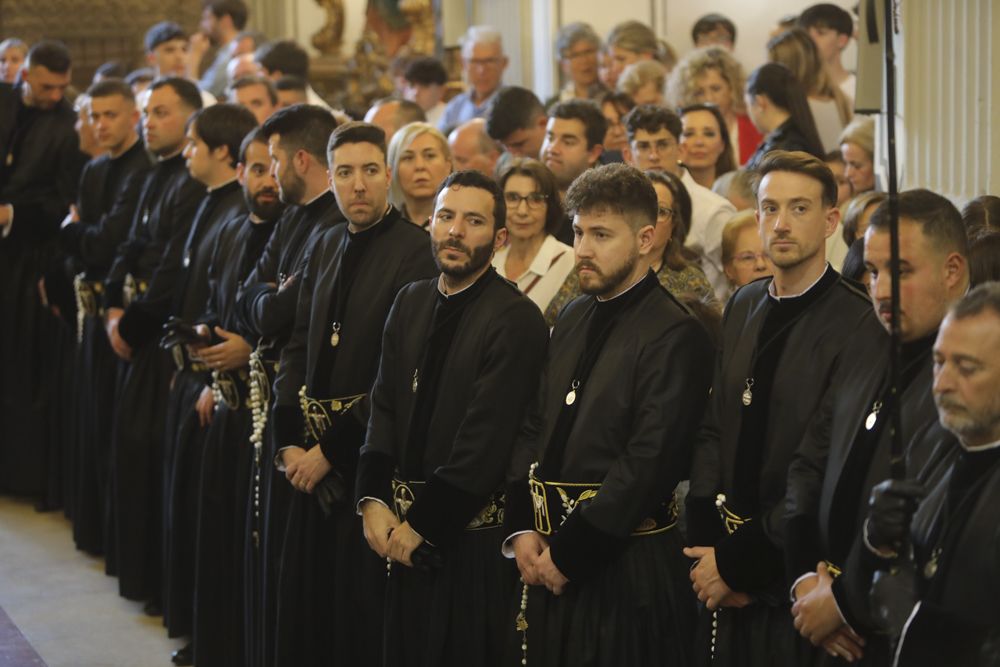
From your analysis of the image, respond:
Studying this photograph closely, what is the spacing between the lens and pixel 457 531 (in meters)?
4.28

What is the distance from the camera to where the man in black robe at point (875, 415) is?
10.8 feet

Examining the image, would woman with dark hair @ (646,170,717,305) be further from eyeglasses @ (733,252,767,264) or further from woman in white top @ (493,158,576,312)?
woman in white top @ (493,158,576,312)

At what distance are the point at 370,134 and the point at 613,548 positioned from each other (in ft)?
5.82

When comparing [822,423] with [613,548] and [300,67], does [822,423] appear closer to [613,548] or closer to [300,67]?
[613,548]

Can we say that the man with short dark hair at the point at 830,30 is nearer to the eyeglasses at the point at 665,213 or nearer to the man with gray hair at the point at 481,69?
the man with gray hair at the point at 481,69

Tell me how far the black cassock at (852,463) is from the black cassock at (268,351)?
221cm

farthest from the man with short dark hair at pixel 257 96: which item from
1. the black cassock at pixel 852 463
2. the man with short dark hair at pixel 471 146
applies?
the black cassock at pixel 852 463

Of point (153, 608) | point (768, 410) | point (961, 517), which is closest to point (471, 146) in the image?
point (153, 608)

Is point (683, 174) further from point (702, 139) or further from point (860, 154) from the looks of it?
point (860, 154)

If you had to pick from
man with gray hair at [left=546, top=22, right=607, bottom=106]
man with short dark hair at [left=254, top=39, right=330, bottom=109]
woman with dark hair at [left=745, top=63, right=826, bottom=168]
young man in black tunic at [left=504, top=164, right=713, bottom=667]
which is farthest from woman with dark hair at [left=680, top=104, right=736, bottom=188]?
man with short dark hair at [left=254, top=39, right=330, bottom=109]

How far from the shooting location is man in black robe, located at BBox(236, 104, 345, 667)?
5379 millimetres

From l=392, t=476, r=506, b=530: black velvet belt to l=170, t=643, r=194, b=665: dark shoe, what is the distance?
1.85 m

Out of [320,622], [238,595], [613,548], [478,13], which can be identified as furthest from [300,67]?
[613,548]

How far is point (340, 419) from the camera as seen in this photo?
15.9ft
